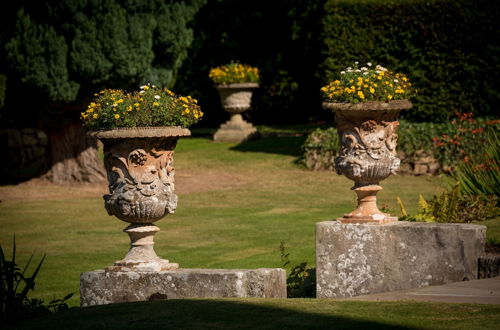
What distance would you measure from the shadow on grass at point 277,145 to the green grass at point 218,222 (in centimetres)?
93

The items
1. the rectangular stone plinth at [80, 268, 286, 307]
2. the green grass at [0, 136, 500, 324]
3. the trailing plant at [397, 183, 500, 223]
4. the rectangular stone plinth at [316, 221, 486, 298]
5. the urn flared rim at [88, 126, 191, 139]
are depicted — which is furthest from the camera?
the green grass at [0, 136, 500, 324]

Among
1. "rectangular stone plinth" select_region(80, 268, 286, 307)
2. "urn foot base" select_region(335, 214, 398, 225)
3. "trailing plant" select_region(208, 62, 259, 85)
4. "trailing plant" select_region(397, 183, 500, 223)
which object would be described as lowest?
"rectangular stone plinth" select_region(80, 268, 286, 307)

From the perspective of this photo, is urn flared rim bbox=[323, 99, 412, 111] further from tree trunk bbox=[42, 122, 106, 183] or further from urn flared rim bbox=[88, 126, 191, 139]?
tree trunk bbox=[42, 122, 106, 183]

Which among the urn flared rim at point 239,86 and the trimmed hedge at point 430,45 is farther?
the urn flared rim at point 239,86

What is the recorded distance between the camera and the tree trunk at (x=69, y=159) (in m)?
18.6

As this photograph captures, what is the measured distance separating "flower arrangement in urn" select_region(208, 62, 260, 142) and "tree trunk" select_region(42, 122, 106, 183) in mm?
5796

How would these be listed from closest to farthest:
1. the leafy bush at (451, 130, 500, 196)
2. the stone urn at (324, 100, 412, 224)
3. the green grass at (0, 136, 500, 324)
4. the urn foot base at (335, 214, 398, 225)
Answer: the urn foot base at (335, 214, 398, 225) < the stone urn at (324, 100, 412, 224) < the green grass at (0, 136, 500, 324) < the leafy bush at (451, 130, 500, 196)

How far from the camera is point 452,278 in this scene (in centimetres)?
849

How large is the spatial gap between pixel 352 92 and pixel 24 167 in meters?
14.0

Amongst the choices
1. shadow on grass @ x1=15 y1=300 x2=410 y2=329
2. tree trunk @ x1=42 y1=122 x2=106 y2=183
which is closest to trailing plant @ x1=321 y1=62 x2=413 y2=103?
shadow on grass @ x1=15 y1=300 x2=410 y2=329

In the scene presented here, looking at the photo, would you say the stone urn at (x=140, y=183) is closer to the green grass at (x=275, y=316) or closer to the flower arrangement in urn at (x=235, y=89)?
the green grass at (x=275, y=316)

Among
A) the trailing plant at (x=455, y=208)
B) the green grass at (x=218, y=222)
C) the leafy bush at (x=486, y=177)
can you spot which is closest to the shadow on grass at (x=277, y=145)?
the green grass at (x=218, y=222)

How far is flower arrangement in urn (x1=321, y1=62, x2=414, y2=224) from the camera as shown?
909 centimetres

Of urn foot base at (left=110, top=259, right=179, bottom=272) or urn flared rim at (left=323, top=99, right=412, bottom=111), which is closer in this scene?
urn foot base at (left=110, top=259, right=179, bottom=272)
